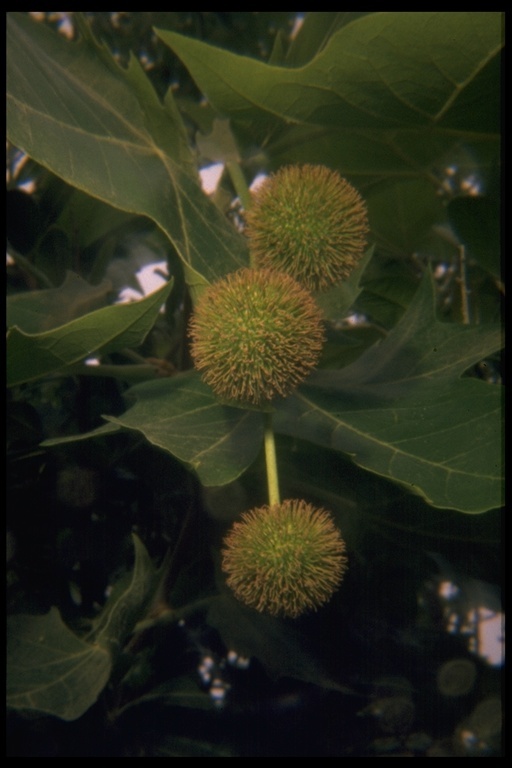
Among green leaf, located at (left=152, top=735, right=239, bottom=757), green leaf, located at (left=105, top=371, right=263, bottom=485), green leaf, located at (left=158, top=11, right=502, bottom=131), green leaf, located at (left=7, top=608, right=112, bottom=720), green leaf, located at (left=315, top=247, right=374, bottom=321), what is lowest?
green leaf, located at (left=152, top=735, right=239, bottom=757)

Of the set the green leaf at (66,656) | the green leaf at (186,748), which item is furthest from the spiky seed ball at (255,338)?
the green leaf at (186,748)

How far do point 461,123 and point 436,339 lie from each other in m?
0.36

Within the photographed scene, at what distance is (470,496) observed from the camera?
987mm

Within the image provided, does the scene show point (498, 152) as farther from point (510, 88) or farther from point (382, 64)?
point (382, 64)

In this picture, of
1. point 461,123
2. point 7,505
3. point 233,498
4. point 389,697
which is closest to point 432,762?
point 389,697

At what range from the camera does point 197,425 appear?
1.12 metres

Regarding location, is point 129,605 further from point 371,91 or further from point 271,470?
point 371,91

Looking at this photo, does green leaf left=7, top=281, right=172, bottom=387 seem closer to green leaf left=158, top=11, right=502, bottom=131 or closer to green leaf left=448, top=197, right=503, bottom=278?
green leaf left=158, top=11, right=502, bottom=131

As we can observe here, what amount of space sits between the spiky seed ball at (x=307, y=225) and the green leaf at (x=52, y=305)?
1.08 ft

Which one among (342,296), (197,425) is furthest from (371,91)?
(197,425)

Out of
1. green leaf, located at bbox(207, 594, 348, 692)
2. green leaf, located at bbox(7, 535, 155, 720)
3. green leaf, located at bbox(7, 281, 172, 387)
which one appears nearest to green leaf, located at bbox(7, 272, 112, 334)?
green leaf, located at bbox(7, 281, 172, 387)

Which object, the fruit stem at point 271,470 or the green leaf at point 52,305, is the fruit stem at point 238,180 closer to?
the green leaf at point 52,305

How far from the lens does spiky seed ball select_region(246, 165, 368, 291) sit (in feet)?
3.82

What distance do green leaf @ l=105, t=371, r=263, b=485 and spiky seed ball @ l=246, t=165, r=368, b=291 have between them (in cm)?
24
